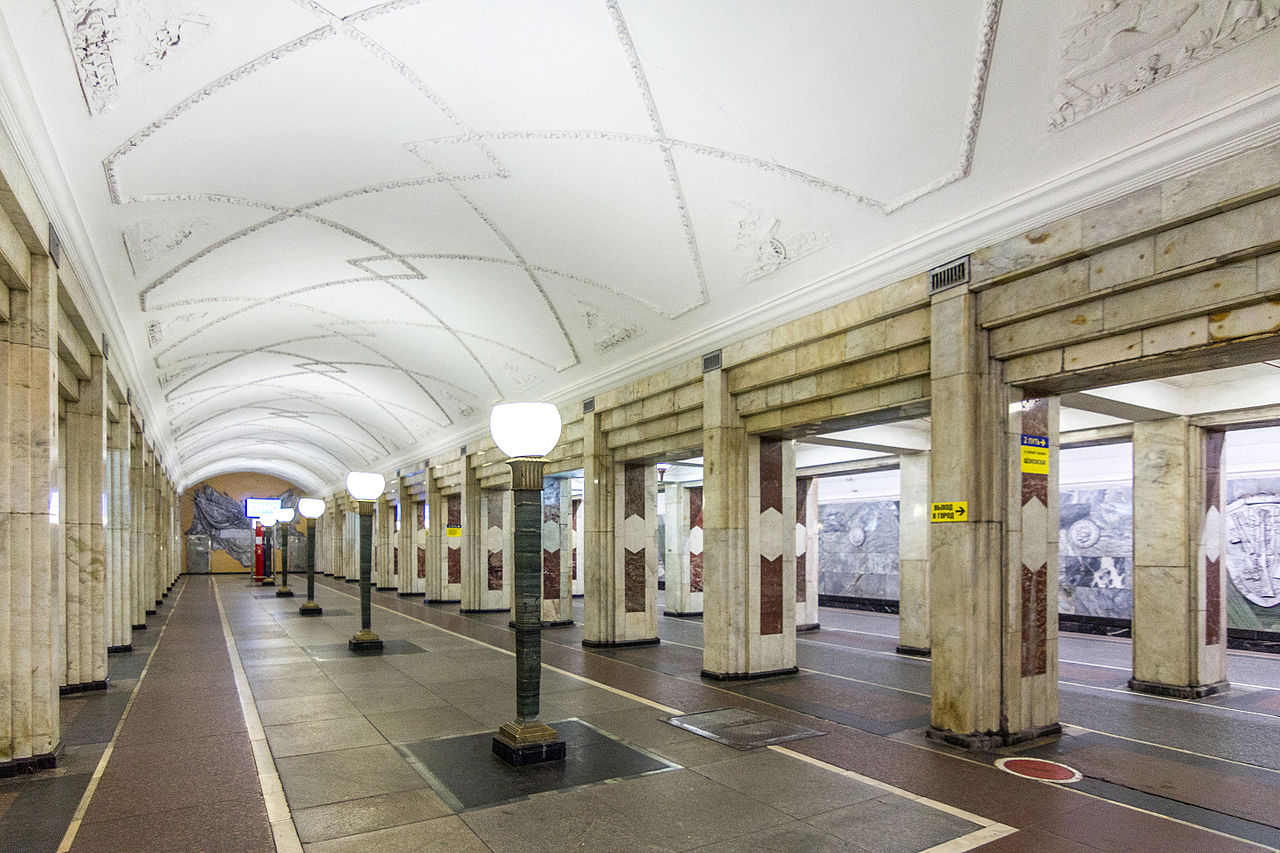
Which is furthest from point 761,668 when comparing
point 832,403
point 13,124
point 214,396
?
point 214,396

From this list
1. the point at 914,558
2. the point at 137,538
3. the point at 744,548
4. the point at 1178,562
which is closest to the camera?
the point at 1178,562

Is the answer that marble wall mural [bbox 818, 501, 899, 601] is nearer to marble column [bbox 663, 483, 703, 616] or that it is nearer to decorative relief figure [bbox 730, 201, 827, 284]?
marble column [bbox 663, 483, 703, 616]

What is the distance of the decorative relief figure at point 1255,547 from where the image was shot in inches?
510

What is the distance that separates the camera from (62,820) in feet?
15.6

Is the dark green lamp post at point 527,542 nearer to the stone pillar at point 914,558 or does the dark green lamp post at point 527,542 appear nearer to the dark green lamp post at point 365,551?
the dark green lamp post at point 365,551

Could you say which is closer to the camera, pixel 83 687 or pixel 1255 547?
pixel 83 687

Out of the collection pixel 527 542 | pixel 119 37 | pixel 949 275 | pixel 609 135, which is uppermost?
pixel 609 135

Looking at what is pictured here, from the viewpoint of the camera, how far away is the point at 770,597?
10102 mm

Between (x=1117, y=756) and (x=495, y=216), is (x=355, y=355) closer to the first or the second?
(x=495, y=216)

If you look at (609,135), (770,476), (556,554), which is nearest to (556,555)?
(556,554)

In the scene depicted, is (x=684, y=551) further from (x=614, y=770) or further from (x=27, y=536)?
(x=27, y=536)

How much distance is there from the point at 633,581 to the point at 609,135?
7511mm

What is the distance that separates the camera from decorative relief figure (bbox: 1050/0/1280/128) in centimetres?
482

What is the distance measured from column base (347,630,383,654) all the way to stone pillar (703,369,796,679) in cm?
493
